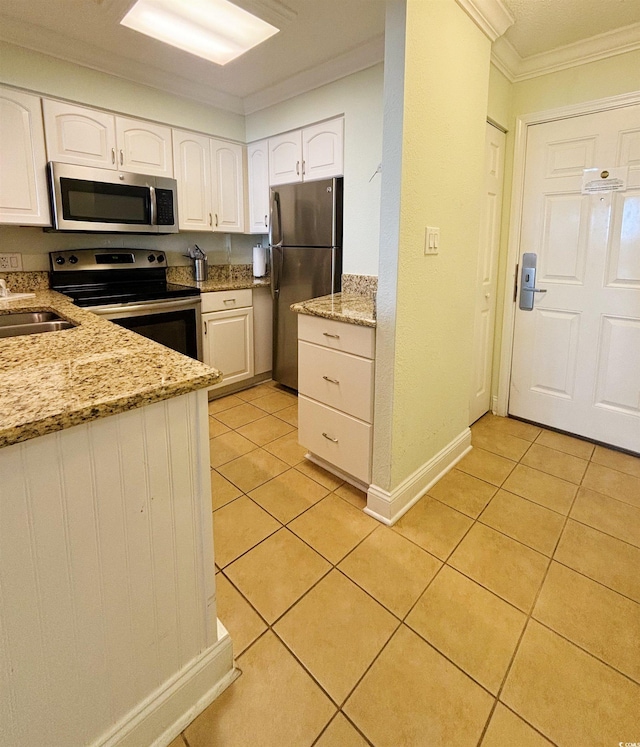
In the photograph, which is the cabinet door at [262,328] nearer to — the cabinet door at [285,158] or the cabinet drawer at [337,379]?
the cabinet door at [285,158]

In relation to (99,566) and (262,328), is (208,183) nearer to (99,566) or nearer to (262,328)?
(262,328)

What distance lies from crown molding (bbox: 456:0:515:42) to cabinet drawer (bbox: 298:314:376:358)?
1.41 m

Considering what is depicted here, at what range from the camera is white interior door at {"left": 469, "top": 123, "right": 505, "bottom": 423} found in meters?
2.56

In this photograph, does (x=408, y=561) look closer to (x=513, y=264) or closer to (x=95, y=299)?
(x=513, y=264)

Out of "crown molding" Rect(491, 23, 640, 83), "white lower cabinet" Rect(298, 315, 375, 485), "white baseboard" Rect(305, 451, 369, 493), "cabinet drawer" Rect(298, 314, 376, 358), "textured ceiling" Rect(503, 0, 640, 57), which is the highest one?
"textured ceiling" Rect(503, 0, 640, 57)

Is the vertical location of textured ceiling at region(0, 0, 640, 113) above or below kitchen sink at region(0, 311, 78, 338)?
above

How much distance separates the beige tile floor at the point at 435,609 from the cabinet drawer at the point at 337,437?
0.15 metres

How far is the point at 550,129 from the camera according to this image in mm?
2508

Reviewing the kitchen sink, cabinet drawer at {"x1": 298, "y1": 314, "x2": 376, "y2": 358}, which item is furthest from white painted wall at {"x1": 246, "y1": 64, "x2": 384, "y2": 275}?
the kitchen sink

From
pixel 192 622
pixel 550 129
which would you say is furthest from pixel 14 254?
pixel 550 129

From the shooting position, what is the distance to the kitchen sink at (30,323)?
6.17 feet

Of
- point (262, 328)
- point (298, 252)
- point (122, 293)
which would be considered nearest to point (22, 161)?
point (122, 293)

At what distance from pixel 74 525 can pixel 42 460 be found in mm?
152

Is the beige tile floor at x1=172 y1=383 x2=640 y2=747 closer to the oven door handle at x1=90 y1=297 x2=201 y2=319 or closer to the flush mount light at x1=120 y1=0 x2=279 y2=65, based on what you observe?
the oven door handle at x1=90 y1=297 x2=201 y2=319
